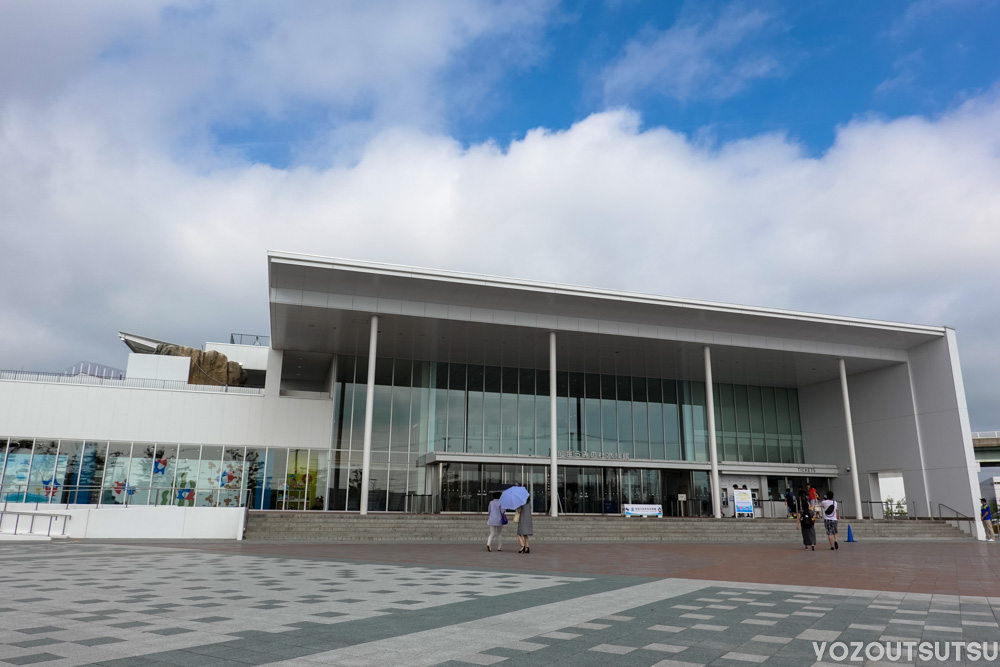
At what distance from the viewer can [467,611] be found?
277 inches

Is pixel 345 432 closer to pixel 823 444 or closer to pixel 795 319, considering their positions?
pixel 795 319

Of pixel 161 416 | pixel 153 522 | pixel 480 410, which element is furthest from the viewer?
pixel 480 410

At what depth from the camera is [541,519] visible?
2338cm

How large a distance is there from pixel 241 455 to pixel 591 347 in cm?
1698

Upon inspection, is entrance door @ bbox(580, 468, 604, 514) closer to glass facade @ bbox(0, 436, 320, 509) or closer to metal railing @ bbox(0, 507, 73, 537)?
glass facade @ bbox(0, 436, 320, 509)

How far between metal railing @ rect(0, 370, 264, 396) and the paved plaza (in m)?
17.7

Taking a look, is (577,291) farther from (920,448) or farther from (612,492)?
(920,448)

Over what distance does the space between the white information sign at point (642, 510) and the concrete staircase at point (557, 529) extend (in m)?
1.20

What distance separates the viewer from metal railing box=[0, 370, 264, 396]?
28578 millimetres

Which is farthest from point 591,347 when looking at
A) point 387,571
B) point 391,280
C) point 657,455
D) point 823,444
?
point 387,571

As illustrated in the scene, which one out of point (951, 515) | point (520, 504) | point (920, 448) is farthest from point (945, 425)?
point (520, 504)

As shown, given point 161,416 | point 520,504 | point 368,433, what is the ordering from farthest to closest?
point 161,416, point 368,433, point 520,504

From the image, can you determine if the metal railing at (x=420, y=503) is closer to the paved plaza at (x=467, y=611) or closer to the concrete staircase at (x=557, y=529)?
the concrete staircase at (x=557, y=529)

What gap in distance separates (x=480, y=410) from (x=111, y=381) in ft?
55.9
